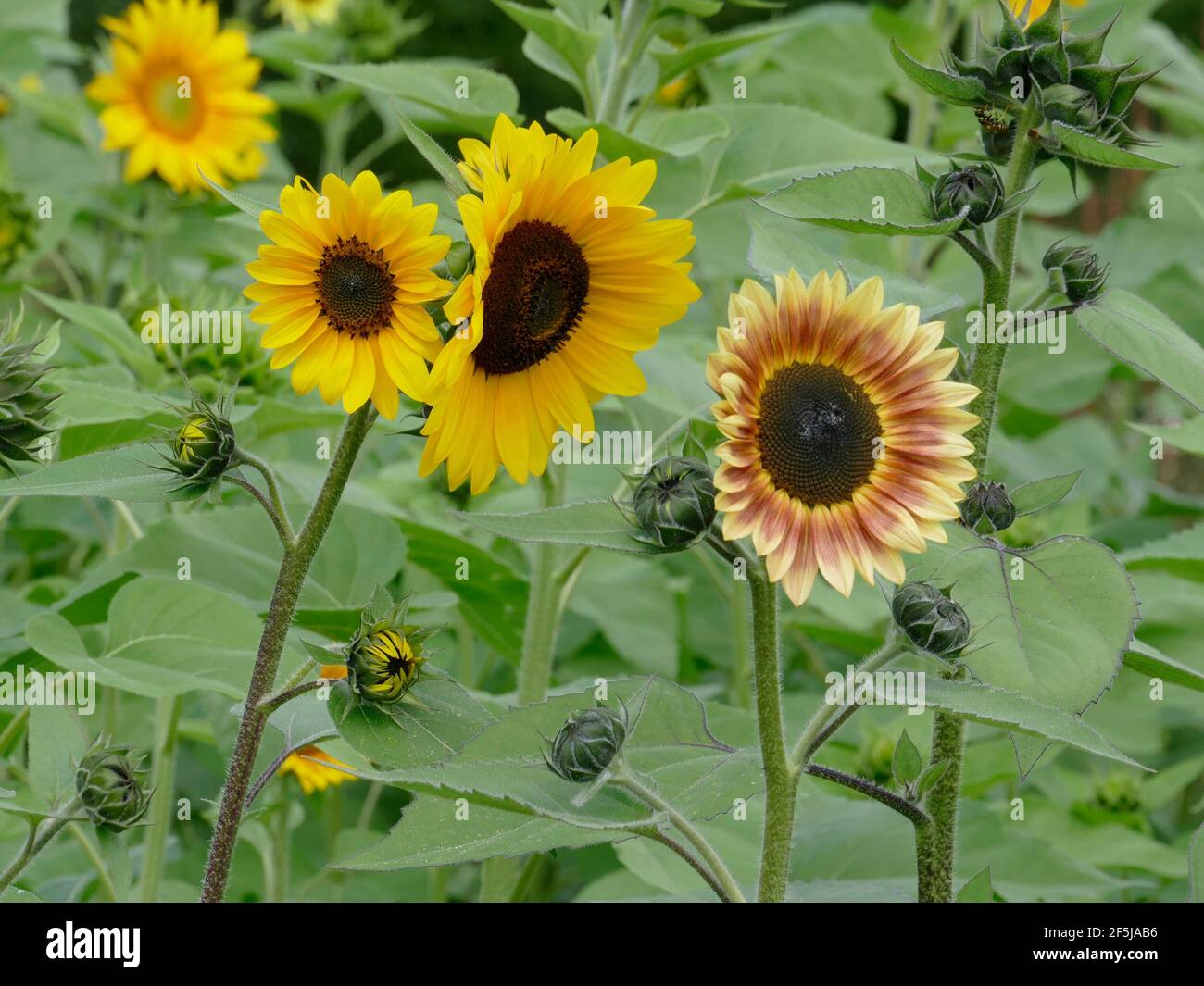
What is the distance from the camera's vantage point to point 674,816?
62 cm

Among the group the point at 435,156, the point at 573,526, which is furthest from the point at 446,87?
the point at 573,526

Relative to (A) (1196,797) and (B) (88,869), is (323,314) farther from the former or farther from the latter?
(A) (1196,797)

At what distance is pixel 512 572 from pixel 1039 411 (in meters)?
0.96

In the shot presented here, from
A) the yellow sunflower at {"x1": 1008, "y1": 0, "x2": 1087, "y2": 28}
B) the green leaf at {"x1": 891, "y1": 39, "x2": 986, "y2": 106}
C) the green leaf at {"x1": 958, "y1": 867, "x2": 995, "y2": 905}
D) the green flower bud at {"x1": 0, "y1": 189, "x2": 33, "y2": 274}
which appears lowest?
the green leaf at {"x1": 958, "y1": 867, "x2": 995, "y2": 905}

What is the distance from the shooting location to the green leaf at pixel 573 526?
0.62 meters

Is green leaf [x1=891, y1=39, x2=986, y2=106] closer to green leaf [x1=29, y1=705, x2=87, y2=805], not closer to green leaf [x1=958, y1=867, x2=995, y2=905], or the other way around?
green leaf [x1=958, y1=867, x2=995, y2=905]

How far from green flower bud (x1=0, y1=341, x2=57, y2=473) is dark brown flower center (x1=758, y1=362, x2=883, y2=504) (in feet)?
1.21

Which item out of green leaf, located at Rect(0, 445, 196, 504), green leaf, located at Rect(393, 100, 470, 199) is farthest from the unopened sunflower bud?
green leaf, located at Rect(393, 100, 470, 199)

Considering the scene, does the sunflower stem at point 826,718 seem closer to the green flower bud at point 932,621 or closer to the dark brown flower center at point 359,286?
the green flower bud at point 932,621

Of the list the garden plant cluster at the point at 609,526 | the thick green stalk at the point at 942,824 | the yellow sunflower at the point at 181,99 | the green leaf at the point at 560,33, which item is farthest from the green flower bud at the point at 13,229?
the thick green stalk at the point at 942,824

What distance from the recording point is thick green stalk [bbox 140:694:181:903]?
989 millimetres

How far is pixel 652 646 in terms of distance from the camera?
4.20 feet

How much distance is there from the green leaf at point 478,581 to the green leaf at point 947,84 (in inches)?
19.2

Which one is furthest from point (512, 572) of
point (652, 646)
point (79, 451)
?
point (79, 451)
